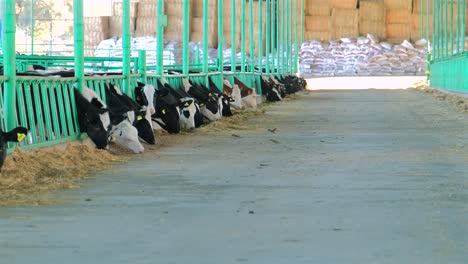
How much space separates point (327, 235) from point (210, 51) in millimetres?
49458

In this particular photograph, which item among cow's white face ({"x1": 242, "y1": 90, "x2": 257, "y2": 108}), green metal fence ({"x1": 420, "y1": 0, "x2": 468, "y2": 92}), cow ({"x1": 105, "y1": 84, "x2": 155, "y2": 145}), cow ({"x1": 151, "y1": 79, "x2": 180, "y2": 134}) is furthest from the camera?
green metal fence ({"x1": 420, "y1": 0, "x2": 468, "y2": 92})

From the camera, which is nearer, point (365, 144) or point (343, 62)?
point (365, 144)

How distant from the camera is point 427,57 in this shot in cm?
6069

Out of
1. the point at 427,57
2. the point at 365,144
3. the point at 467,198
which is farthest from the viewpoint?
the point at 427,57

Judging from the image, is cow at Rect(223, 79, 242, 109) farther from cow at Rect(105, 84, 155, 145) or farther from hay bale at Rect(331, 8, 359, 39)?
hay bale at Rect(331, 8, 359, 39)

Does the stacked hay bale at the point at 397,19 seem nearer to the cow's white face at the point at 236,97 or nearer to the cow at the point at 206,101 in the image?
the cow's white face at the point at 236,97

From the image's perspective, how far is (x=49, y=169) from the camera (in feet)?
36.8

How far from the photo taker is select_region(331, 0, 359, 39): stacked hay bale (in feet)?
209

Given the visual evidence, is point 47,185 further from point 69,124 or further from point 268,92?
point 268,92

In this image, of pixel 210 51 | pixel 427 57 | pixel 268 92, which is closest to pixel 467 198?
pixel 268 92

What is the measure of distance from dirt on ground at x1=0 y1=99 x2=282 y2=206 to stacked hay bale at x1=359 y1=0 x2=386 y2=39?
49734 mm

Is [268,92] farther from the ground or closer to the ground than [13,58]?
closer to the ground

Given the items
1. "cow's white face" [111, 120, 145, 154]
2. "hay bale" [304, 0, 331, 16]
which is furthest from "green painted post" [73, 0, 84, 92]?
"hay bale" [304, 0, 331, 16]

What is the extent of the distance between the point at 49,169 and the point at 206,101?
401 inches
